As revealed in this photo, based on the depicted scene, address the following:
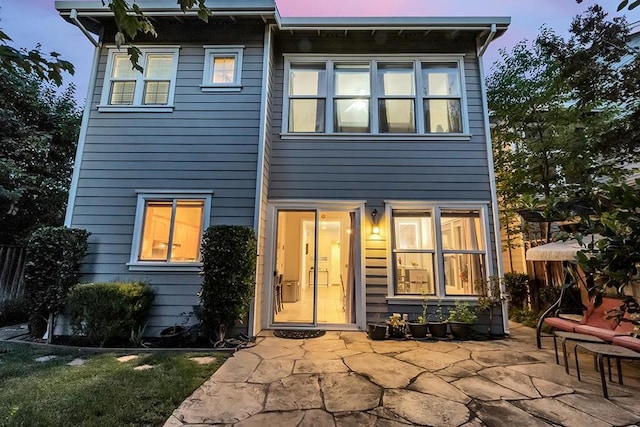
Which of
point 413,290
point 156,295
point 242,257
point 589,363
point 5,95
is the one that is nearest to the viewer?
point 589,363

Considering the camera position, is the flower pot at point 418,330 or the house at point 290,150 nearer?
the flower pot at point 418,330

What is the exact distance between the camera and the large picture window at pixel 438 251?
5273 millimetres

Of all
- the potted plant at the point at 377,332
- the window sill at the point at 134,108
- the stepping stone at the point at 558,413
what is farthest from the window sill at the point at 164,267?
the stepping stone at the point at 558,413

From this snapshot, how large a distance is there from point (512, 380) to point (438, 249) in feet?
8.23

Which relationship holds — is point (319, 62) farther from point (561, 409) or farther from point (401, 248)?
point (561, 409)

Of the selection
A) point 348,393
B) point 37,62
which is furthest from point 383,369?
point 37,62

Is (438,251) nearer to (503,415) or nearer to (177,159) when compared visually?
(503,415)

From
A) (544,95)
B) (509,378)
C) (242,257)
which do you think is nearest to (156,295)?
(242,257)

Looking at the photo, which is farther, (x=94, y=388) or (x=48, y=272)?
(x=48, y=272)

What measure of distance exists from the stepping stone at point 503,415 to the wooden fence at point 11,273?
26.9 feet

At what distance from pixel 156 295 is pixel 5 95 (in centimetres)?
673

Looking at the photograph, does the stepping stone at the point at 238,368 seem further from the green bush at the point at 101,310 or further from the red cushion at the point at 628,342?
the red cushion at the point at 628,342

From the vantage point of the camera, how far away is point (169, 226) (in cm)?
516

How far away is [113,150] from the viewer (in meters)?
5.35
